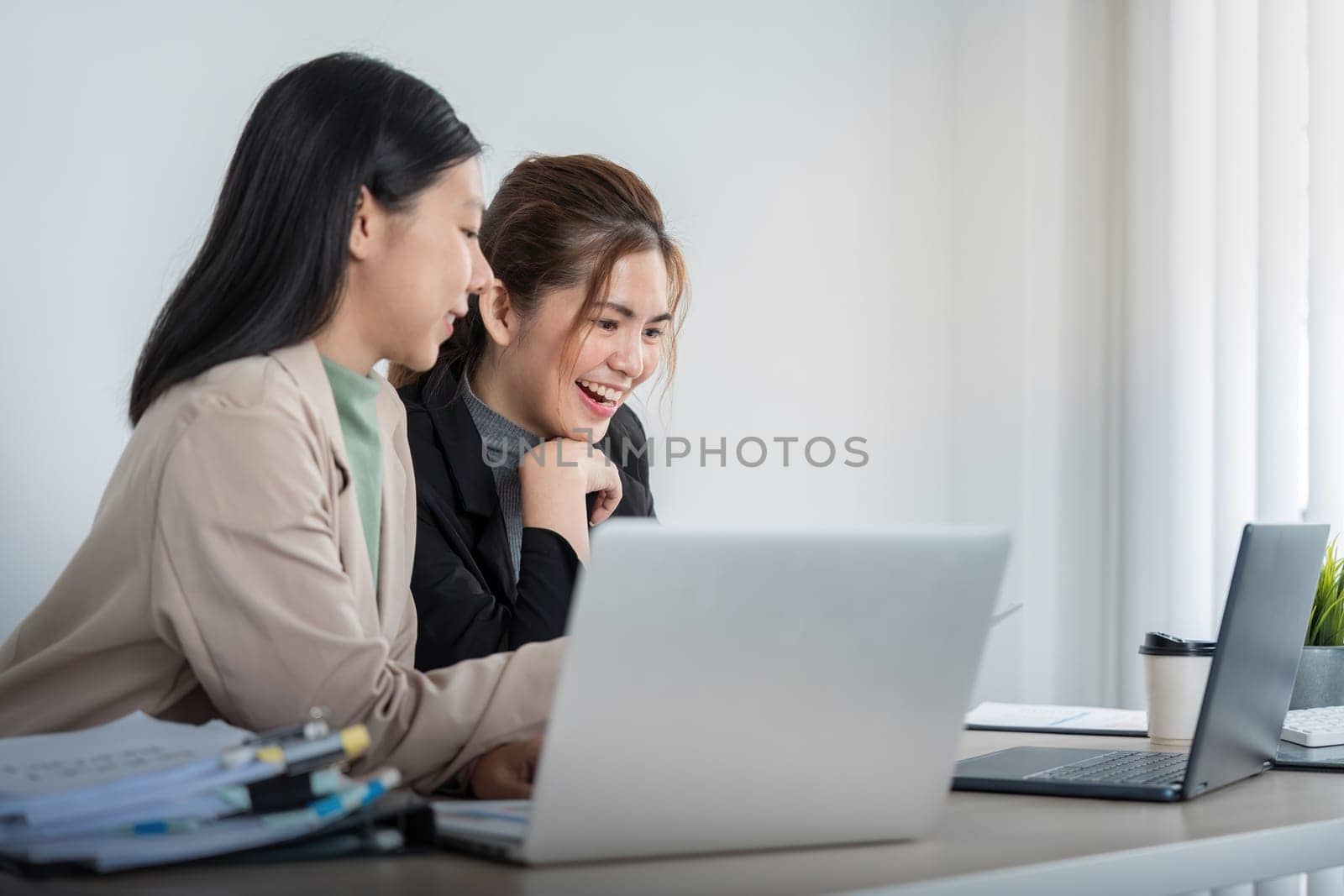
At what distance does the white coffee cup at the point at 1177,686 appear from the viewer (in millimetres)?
1415

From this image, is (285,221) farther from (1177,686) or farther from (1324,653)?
(1324,653)

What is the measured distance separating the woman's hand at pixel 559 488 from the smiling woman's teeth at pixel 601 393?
0.15 metres

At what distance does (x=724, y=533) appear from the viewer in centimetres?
75

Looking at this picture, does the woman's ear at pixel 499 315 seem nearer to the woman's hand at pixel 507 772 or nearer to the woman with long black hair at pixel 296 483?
the woman with long black hair at pixel 296 483

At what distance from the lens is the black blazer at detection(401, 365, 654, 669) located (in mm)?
1563

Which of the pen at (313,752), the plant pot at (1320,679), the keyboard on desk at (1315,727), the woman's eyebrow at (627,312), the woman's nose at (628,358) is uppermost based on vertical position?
the woman's eyebrow at (627,312)

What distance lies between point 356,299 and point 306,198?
0.11 m

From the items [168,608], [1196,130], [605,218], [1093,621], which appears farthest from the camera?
[1093,621]

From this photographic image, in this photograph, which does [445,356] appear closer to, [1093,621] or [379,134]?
[379,134]

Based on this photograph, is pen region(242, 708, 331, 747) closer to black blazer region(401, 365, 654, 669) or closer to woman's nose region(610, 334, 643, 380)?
black blazer region(401, 365, 654, 669)

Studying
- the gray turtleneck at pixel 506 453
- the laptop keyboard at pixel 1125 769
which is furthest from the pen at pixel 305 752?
the gray turtleneck at pixel 506 453

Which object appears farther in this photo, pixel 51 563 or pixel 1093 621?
pixel 1093 621

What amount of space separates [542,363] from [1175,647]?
927 millimetres

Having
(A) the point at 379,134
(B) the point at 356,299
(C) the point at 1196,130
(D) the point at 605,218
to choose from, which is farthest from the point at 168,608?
(C) the point at 1196,130
